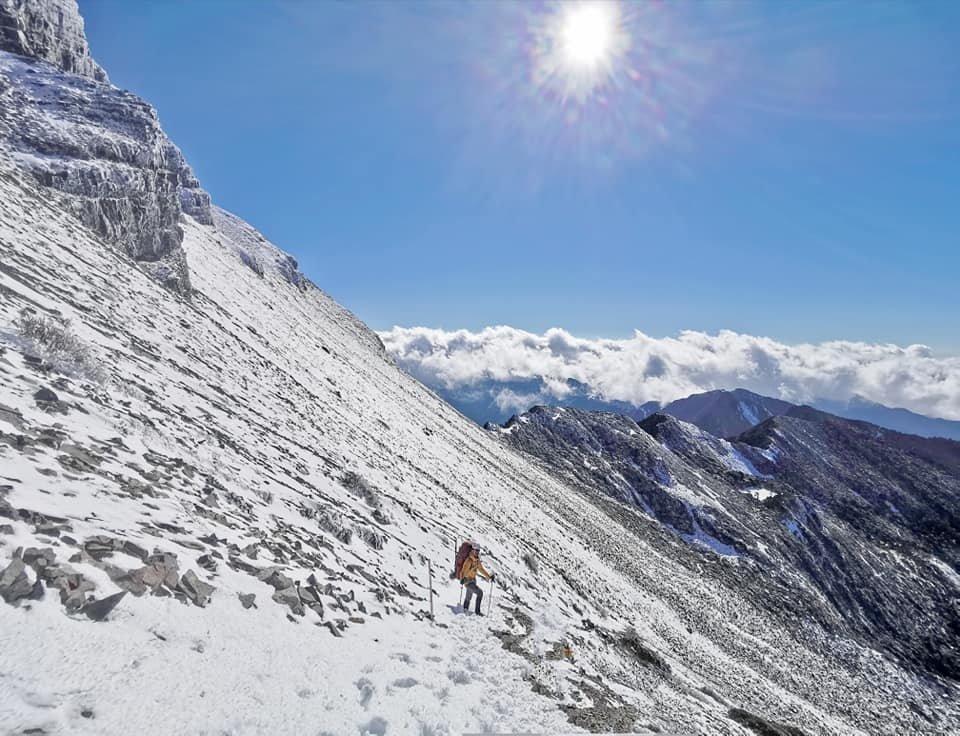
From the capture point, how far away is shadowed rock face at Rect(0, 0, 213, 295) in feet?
92.3

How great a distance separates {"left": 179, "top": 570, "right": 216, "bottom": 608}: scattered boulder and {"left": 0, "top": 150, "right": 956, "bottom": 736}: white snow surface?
206 millimetres

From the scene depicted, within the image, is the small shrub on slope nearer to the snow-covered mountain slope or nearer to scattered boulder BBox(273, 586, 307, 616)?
the snow-covered mountain slope

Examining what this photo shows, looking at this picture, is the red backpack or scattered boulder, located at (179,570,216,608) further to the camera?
the red backpack

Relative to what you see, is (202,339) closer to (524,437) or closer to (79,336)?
(79,336)

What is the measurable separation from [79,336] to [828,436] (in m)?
163

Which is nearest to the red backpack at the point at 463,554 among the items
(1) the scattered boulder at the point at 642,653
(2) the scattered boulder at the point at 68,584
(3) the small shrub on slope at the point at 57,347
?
(2) the scattered boulder at the point at 68,584

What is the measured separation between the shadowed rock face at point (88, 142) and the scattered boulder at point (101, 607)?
91.6 ft

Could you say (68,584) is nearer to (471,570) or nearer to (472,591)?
(471,570)

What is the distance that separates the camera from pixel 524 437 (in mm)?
78500

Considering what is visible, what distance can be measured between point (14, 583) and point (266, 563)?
4.45 meters

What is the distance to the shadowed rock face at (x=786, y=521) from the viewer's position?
57250 mm

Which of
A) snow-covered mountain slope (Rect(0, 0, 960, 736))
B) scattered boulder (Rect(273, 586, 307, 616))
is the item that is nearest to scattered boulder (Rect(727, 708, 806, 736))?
snow-covered mountain slope (Rect(0, 0, 960, 736))

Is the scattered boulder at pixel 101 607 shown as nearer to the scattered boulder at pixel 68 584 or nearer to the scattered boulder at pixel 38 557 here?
the scattered boulder at pixel 68 584

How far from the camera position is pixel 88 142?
101 feet
